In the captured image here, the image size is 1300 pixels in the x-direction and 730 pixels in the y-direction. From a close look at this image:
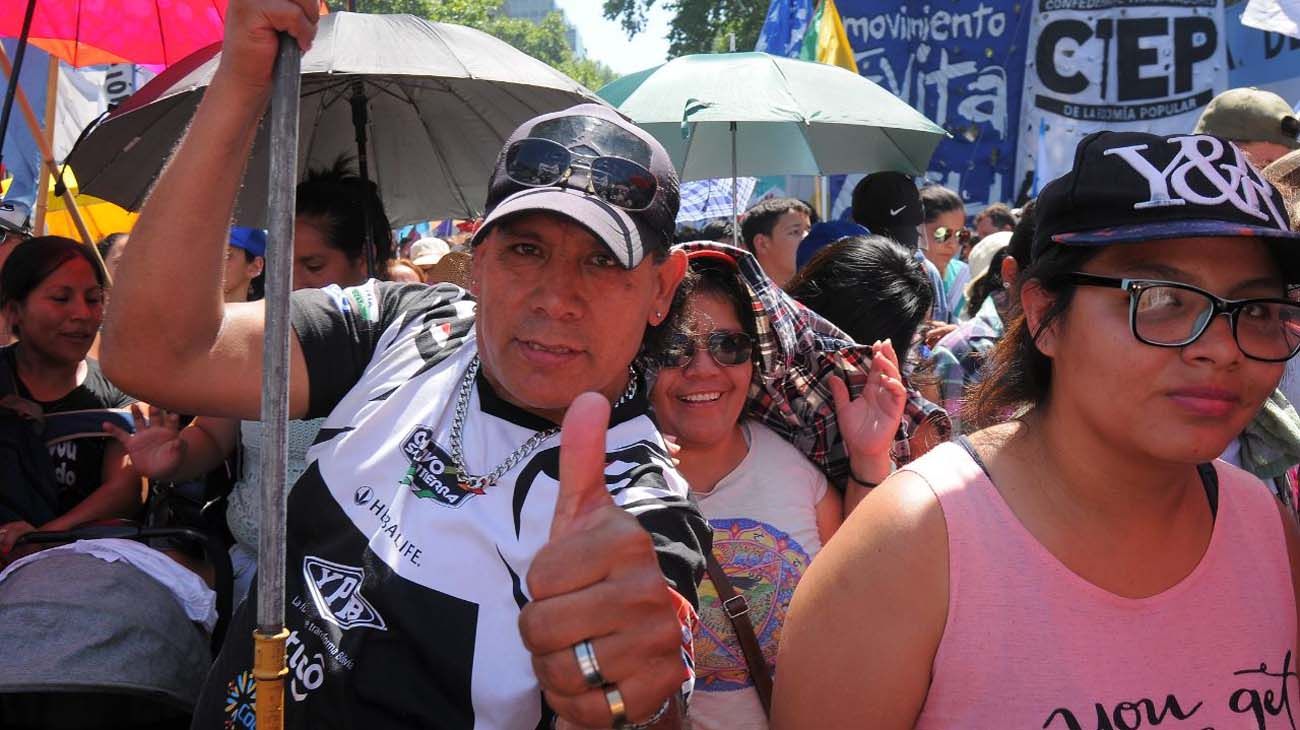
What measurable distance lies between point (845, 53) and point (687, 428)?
18.5 feet

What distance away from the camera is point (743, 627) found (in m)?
2.40

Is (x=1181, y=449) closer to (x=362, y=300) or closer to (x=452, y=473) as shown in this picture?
(x=452, y=473)

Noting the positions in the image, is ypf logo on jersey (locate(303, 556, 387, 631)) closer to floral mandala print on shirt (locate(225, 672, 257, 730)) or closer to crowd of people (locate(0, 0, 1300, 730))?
crowd of people (locate(0, 0, 1300, 730))

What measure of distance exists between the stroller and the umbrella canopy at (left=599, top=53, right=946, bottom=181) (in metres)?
3.77

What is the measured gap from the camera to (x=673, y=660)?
1.25 metres

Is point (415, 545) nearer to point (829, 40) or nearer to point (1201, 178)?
point (1201, 178)

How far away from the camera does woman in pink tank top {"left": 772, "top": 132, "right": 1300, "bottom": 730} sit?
167 centimetres

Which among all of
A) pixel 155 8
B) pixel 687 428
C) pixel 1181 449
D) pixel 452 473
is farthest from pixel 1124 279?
pixel 155 8

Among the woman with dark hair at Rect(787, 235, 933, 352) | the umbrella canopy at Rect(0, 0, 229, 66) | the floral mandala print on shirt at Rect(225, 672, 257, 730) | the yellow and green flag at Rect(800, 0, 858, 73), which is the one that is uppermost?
the yellow and green flag at Rect(800, 0, 858, 73)

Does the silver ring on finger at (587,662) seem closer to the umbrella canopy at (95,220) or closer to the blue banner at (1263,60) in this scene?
the umbrella canopy at (95,220)

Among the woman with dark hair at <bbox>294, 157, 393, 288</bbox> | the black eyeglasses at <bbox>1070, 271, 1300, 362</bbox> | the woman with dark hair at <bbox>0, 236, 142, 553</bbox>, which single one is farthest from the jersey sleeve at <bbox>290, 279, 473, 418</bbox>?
the woman with dark hair at <bbox>0, 236, 142, 553</bbox>

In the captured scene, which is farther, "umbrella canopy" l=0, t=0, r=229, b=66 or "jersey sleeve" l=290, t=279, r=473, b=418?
"umbrella canopy" l=0, t=0, r=229, b=66

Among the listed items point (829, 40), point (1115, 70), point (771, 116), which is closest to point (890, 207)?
point (771, 116)

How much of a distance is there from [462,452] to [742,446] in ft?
3.87
